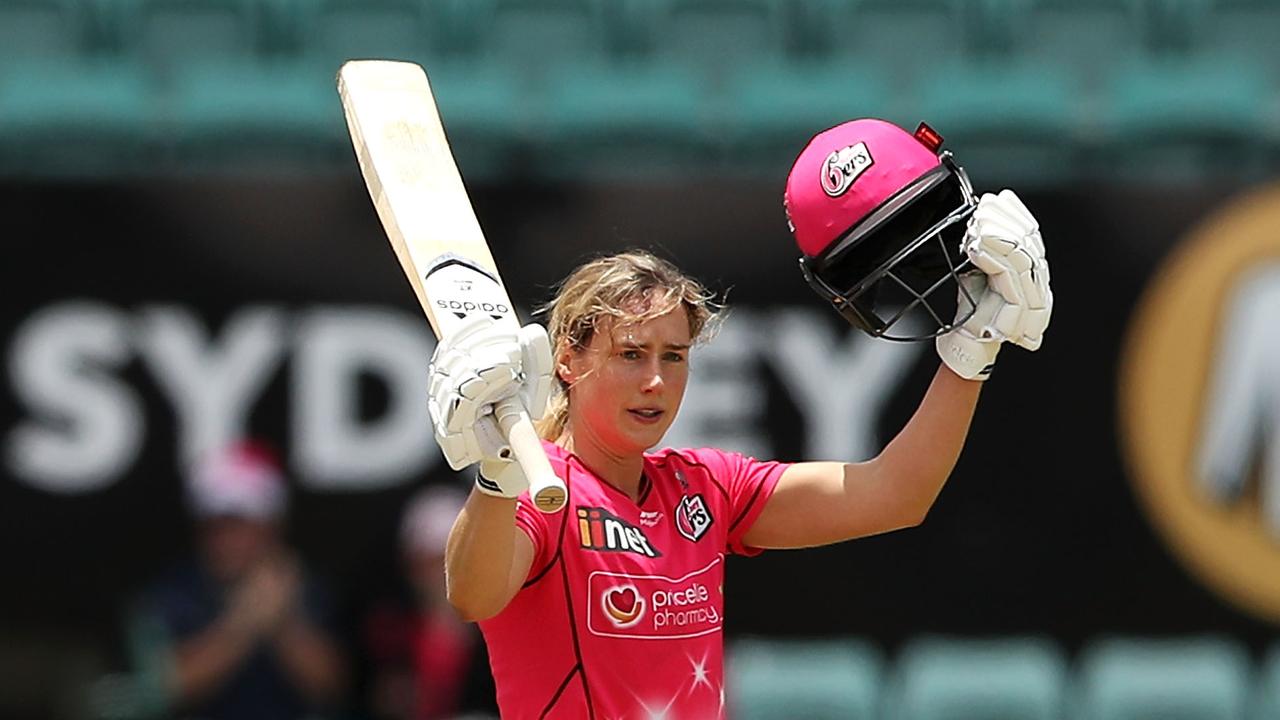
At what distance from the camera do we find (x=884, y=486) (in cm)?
268

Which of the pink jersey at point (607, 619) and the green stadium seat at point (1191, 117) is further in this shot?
the green stadium seat at point (1191, 117)

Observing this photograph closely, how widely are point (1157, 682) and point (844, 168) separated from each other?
292cm

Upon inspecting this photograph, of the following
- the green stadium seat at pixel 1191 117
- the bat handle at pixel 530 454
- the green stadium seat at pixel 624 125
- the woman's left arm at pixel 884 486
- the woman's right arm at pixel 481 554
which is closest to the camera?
the bat handle at pixel 530 454

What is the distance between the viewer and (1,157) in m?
5.79

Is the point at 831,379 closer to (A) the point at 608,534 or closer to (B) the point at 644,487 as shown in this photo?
(B) the point at 644,487

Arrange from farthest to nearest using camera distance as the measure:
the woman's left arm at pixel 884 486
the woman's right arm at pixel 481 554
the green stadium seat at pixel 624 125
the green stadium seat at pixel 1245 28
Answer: the green stadium seat at pixel 1245 28, the green stadium seat at pixel 624 125, the woman's left arm at pixel 884 486, the woman's right arm at pixel 481 554

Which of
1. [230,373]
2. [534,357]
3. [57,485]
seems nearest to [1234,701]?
[230,373]

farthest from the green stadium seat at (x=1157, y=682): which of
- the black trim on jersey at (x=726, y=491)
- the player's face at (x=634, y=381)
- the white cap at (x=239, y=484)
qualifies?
the player's face at (x=634, y=381)

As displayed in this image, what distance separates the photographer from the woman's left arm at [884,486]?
2671 mm

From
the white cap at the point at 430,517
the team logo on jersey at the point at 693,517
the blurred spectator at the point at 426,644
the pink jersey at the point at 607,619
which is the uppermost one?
the team logo on jersey at the point at 693,517

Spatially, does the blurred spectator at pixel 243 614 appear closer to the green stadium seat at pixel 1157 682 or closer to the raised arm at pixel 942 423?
the green stadium seat at pixel 1157 682

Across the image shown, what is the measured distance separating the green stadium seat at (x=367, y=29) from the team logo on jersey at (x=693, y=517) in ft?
13.1

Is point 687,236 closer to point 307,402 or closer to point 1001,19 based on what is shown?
point 307,402

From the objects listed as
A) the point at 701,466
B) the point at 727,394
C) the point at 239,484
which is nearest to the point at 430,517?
the point at 239,484
